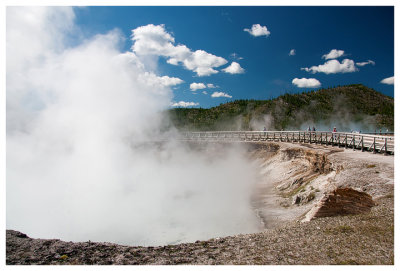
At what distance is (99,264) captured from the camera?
566 cm

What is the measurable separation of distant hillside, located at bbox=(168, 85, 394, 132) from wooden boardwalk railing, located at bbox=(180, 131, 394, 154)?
147 ft

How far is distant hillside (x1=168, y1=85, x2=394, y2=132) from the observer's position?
84.8 m

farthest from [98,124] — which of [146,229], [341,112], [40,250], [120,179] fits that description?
[341,112]

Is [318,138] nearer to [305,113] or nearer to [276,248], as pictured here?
[276,248]

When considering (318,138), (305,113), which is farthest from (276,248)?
(305,113)

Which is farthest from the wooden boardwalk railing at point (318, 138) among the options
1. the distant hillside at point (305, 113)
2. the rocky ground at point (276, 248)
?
the distant hillside at point (305, 113)

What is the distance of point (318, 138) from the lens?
941 inches

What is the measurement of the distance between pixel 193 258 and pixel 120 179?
52.5 ft

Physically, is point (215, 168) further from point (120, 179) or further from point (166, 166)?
point (120, 179)

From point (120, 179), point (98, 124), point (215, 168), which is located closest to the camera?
point (120, 179)

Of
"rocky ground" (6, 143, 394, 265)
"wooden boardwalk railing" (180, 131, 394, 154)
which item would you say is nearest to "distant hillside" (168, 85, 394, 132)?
"wooden boardwalk railing" (180, 131, 394, 154)

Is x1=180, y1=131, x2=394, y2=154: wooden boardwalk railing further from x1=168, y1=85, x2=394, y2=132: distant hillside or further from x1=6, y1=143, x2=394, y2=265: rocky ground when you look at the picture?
x1=168, y1=85, x2=394, y2=132: distant hillside

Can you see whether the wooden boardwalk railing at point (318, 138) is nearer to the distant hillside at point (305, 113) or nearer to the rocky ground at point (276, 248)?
the rocky ground at point (276, 248)

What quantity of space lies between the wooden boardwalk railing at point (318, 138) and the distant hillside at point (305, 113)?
44861 millimetres
